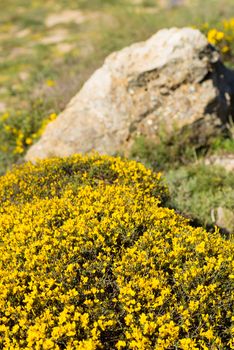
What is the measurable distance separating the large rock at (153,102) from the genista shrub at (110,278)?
8.63 ft

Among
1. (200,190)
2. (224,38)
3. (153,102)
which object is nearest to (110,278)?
(200,190)

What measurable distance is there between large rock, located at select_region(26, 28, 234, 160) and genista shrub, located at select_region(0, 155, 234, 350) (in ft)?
8.63

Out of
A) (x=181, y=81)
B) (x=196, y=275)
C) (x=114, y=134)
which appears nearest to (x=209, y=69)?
(x=181, y=81)

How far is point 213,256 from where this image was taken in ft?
A: 11.3

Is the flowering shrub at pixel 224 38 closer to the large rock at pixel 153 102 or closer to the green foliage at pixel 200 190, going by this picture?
the large rock at pixel 153 102

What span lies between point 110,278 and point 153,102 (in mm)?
3921

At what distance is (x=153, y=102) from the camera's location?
6.89 metres

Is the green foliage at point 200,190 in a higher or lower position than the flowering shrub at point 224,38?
lower

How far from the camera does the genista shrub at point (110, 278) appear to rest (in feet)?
9.83

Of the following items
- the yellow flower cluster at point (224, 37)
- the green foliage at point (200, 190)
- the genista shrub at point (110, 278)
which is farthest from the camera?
the yellow flower cluster at point (224, 37)

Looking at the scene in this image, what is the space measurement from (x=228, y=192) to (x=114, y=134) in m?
2.01

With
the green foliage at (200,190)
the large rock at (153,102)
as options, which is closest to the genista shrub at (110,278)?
the green foliage at (200,190)

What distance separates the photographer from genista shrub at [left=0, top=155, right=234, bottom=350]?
300 centimetres

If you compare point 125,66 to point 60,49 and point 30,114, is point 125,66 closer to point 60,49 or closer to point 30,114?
point 30,114
